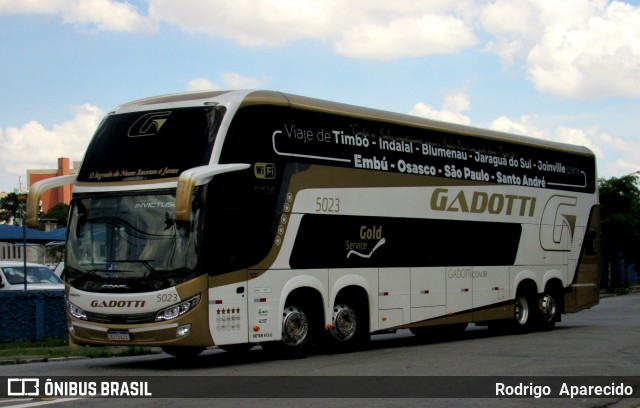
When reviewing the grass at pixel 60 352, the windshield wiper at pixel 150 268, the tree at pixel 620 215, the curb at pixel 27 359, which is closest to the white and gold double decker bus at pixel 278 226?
the windshield wiper at pixel 150 268

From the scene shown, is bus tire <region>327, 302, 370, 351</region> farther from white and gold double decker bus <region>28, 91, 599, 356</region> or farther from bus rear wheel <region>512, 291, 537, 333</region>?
bus rear wheel <region>512, 291, 537, 333</region>

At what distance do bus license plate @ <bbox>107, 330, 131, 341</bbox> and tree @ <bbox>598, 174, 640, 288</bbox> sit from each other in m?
47.1

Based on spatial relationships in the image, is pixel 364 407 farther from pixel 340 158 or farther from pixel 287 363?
pixel 340 158

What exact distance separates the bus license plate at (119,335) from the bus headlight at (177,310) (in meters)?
0.53

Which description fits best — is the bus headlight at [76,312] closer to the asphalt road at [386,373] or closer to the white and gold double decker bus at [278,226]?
the white and gold double decker bus at [278,226]

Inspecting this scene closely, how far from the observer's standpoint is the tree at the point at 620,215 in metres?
58.2

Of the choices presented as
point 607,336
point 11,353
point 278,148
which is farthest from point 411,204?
point 11,353

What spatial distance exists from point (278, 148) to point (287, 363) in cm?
331

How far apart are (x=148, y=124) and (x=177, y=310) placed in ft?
9.49

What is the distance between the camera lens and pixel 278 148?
52.6 feet

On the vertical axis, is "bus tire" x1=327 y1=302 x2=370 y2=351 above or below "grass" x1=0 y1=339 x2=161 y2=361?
above

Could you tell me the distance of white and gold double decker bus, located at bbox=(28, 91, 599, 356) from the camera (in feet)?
48.0

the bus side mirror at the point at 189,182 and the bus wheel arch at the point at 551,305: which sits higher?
the bus side mirror at the point at 189,182

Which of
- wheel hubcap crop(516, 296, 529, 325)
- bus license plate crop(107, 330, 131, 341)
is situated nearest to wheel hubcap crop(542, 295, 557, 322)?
wheel hubcap crop(516, 296, 529, 325)
